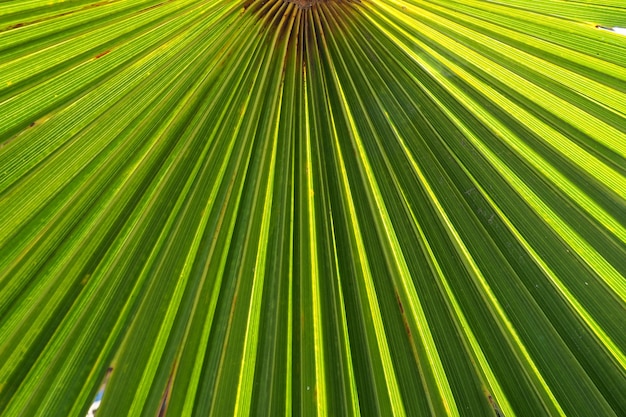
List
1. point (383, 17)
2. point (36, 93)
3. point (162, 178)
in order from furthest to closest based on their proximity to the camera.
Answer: point (383, 17) → point (162, 178) → point (36, 93)

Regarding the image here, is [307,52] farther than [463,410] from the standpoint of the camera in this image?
Yes

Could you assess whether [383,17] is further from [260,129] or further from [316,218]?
[316,218]

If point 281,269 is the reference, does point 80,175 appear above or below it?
above

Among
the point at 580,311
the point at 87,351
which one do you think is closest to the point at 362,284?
the point at 580,311

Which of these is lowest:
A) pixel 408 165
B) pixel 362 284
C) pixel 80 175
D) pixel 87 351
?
pixel 87 351

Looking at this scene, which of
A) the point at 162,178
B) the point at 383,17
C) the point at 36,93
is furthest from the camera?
the point at 383,17

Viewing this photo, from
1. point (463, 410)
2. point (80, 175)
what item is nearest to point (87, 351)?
point (80, 175)
